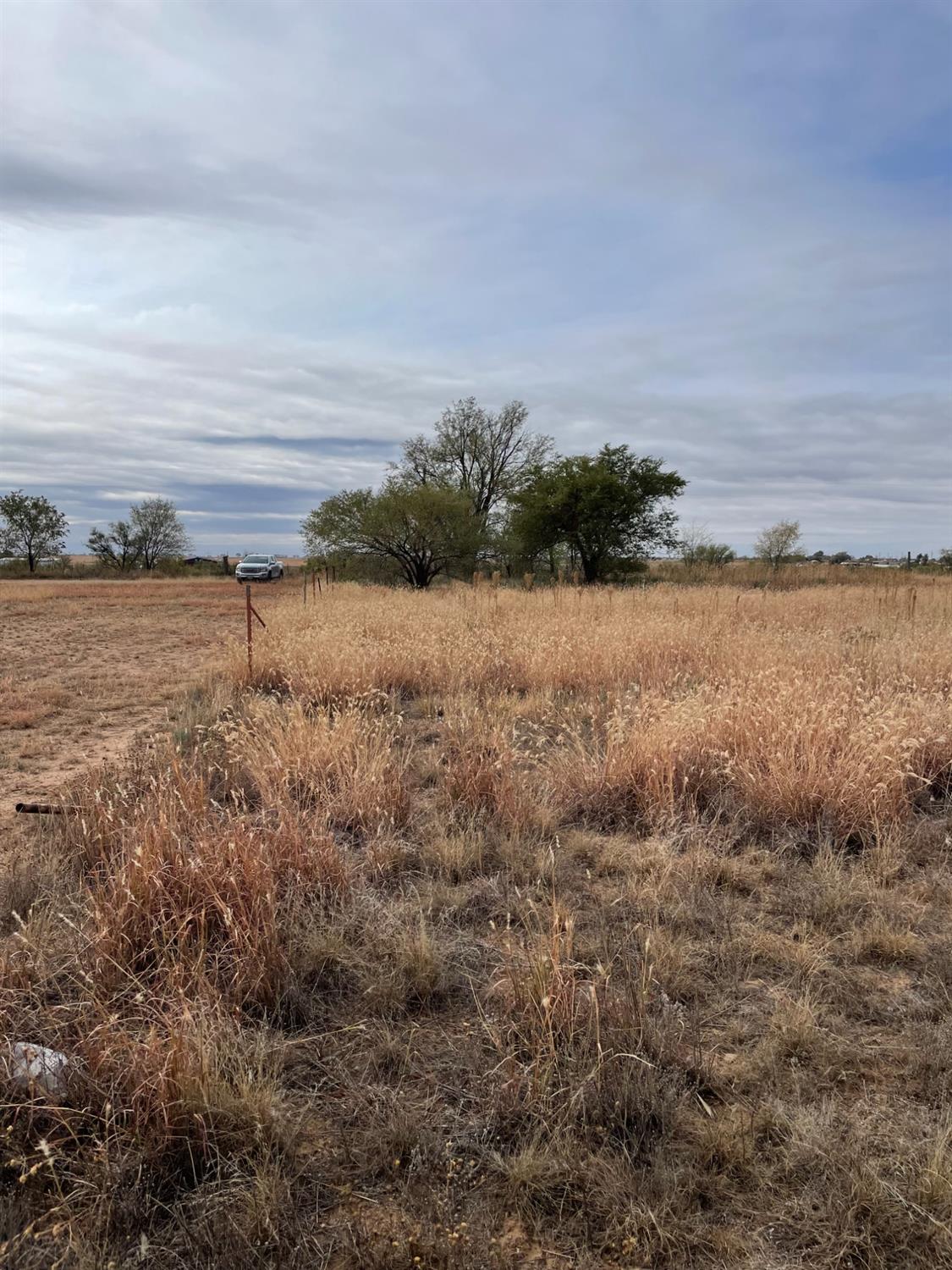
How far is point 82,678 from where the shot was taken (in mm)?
9344

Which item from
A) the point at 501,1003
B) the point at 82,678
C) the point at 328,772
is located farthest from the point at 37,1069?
the point at 82,678

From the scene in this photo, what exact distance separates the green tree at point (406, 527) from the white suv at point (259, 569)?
12151mm

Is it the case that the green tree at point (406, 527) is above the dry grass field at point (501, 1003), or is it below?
above

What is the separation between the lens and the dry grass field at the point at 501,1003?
163cm

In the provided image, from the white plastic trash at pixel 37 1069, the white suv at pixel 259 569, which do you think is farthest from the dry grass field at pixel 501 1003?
the white suv at pixel 259 569

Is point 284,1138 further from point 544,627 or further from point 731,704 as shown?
point 544,627

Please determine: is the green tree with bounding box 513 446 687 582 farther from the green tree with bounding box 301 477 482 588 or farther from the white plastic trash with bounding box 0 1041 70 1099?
the white plastic trash with bounding box 0 1041 70 1099

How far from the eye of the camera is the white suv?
40656 millimetres

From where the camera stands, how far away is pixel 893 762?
4.04 metres

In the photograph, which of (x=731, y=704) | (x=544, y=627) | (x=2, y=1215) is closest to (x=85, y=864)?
(x=2, y=1215)

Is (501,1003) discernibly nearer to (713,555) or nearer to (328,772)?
(328,772)

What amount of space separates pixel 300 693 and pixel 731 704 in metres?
4.11

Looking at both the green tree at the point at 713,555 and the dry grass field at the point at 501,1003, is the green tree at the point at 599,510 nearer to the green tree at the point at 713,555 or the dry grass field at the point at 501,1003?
the green tree at the point at 713,555

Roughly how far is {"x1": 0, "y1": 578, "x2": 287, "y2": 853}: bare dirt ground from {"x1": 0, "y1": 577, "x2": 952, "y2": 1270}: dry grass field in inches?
52.7
